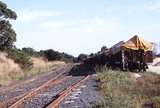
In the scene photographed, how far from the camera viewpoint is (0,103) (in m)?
20.9

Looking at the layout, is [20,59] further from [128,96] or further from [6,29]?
[128,96]

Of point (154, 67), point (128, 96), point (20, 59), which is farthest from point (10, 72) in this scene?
point (128, 96)

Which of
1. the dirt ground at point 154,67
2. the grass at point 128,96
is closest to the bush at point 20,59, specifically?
the dirt ground at point 154,67

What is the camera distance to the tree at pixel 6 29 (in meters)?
51.2

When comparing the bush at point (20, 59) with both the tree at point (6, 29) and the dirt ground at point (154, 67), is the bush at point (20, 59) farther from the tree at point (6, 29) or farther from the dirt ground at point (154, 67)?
the dirt ground at point (154, 67)

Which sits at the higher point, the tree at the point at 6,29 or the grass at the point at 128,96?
the tree at the point at 6,29

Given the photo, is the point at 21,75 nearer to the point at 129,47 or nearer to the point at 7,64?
the point at 7,64

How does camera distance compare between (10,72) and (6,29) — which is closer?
(10,72)

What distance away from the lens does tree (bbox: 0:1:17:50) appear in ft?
168

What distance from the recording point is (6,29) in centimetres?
5138

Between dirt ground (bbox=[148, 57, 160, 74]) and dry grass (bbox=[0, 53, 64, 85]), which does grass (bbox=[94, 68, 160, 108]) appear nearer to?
dry grass (bbox=[0, 53, 64, 85])

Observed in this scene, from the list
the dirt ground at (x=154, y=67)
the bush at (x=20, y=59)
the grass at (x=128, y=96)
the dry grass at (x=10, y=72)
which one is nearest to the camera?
the grass at (x=128, y=96)

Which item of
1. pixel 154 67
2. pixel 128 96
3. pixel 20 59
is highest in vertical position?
pixel 20 59

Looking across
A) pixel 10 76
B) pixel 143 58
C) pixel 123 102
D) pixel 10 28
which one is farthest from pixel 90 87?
pixel 10 28
